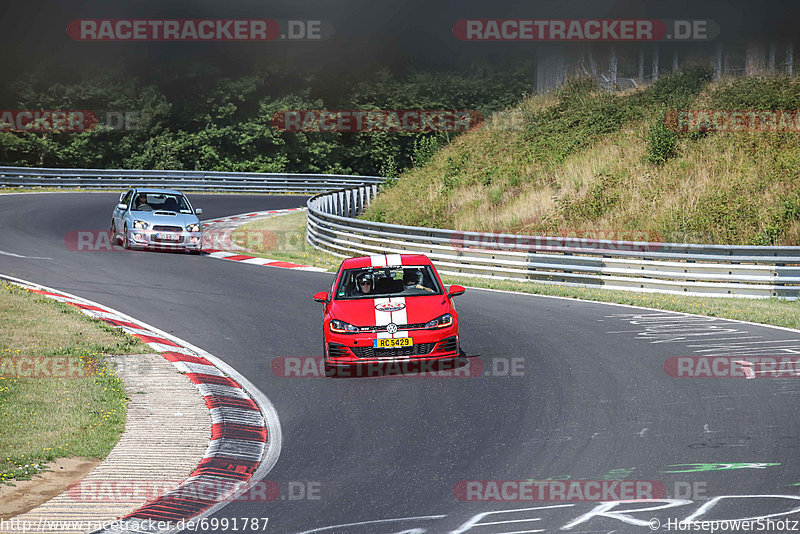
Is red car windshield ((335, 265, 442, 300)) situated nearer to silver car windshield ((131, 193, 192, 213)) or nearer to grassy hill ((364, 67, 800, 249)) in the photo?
grassy hill ((364, 67, 800, 249))

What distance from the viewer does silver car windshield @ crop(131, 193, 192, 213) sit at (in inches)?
953

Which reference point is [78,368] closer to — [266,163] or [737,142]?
[737,142]

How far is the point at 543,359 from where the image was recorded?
41.5 feet

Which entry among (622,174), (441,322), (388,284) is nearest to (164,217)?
(388,284)

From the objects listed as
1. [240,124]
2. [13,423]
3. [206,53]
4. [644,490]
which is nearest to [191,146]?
[240,124]

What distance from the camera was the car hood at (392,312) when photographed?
38.3ft

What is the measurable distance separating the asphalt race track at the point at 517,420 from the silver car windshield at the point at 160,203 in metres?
6.14

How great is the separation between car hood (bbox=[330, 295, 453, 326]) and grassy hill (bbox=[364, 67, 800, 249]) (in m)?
12.5

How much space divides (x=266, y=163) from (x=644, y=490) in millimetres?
51526

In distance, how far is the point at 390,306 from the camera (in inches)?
467

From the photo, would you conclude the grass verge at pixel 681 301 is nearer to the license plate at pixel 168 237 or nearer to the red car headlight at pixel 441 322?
the license plate at pixel 168 237

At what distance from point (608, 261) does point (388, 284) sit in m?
8.42

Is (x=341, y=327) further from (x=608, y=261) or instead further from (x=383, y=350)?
(x=608, y=261)

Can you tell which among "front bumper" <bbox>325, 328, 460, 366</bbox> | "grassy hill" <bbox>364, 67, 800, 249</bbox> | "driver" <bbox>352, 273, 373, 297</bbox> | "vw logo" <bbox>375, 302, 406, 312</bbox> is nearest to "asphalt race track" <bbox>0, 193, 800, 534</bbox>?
"front bumper" <bbox>325, 328, 460, 366</bbox>
